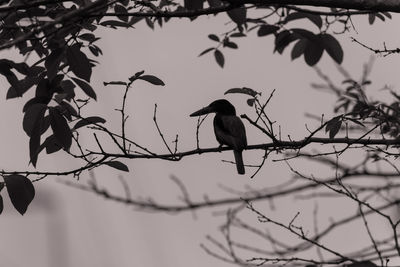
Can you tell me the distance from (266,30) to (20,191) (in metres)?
2.14

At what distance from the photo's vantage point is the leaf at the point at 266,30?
491 cm

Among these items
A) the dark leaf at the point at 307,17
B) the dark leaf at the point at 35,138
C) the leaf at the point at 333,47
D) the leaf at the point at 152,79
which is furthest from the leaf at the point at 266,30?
the dark leaf at the point at 35,138

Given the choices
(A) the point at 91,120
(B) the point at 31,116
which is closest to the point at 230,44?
(A) the point at 91,120

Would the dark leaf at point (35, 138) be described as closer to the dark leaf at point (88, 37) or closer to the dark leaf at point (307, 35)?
the dark leaf at point (88, 37)

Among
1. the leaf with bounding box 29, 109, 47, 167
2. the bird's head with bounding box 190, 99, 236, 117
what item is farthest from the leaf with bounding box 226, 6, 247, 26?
the bird's head with bounding box 190, 99, 236, 117

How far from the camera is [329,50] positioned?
4.60 metres

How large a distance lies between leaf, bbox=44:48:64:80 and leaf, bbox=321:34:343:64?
5.84 feet

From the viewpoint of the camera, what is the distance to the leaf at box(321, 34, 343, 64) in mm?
4531

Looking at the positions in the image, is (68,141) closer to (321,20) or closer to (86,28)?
(86,28)

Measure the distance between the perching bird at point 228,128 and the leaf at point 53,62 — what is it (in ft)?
5.92

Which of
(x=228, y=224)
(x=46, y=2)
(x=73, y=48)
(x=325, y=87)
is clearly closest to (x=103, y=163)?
(x=73, y=48)

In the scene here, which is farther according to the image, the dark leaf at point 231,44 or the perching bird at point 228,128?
the perching bird at point 228,128

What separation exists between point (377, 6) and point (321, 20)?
1043 mm

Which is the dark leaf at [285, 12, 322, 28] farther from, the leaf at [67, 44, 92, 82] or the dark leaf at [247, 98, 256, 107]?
the leaf at [67, 44, 92, 82]
